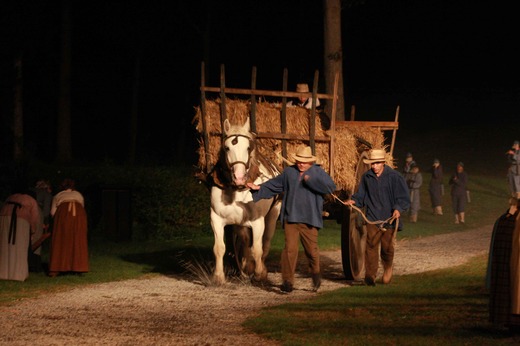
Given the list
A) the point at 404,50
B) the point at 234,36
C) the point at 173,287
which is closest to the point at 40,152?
the point at 234,36

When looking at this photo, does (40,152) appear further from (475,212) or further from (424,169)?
(475,212)

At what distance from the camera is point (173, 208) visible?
71.1 ft

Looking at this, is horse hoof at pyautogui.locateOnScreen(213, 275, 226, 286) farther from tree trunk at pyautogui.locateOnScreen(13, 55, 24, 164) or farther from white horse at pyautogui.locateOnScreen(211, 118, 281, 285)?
tree trunk at pyautogui.locateOnScreen(13, 55, 24, 164)

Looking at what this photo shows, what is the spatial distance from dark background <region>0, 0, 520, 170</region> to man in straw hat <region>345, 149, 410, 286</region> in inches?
588

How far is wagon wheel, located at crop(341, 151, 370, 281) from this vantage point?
1468cm

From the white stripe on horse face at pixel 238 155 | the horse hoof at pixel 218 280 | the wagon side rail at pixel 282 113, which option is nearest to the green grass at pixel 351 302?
the horse hoof at pixel 218 280

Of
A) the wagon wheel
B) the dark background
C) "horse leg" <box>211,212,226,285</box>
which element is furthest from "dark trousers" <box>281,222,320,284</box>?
the dark background

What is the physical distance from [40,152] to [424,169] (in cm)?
1534

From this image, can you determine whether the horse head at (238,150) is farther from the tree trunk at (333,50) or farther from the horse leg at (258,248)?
the tree trunk at (333,50)

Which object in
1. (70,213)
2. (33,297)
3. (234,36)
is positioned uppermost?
(234,36)

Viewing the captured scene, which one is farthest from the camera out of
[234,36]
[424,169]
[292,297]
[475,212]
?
[234,36]

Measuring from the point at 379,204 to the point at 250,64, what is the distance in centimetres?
3741

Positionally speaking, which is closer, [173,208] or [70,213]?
[70,213]

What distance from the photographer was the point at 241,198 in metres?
14.0
